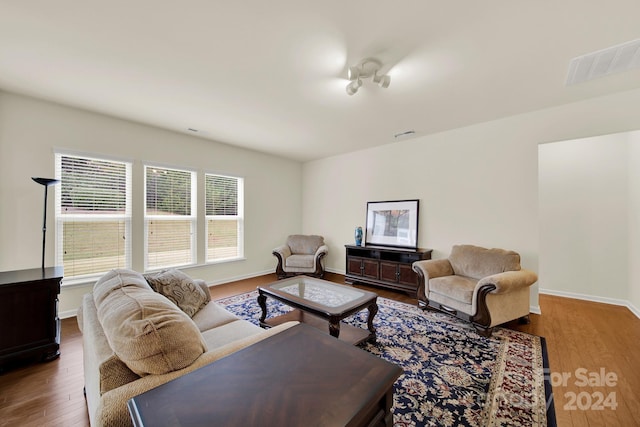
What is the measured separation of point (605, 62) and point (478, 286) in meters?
2.36

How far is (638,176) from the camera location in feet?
10.5

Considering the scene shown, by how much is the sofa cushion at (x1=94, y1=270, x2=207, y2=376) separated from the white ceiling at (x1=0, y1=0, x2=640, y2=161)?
6.26 feet

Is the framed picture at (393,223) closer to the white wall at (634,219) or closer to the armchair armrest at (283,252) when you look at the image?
the armchair armrest at (283,252)

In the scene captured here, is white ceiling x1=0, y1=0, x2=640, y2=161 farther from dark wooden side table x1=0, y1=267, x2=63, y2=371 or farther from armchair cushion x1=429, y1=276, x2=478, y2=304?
armchair cushion x1=429, y1=276, x2=478, y2=304

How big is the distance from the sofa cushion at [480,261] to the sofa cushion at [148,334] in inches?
132

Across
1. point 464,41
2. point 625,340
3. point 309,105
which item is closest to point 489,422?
point 625,340

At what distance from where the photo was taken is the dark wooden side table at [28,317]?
204 centimetres

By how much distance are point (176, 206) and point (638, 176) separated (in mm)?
6715

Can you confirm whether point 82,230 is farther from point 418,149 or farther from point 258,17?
point 418,149

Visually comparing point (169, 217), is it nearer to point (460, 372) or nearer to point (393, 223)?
point (393, 223)

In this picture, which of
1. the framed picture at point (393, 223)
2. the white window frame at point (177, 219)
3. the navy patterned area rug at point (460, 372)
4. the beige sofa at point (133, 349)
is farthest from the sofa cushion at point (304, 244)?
the beige sofa at point (133, 349)

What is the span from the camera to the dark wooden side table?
2041 millimetres

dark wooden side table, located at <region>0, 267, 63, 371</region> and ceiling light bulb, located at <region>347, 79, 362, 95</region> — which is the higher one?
ceiling light bulb, located at <region>347, 79, 362, 95</region>

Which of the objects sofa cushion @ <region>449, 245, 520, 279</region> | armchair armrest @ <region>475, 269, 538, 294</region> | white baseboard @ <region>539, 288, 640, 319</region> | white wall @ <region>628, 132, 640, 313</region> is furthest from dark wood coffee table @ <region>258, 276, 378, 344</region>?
white wall @ <region>628, 132, 640, 313</region>
